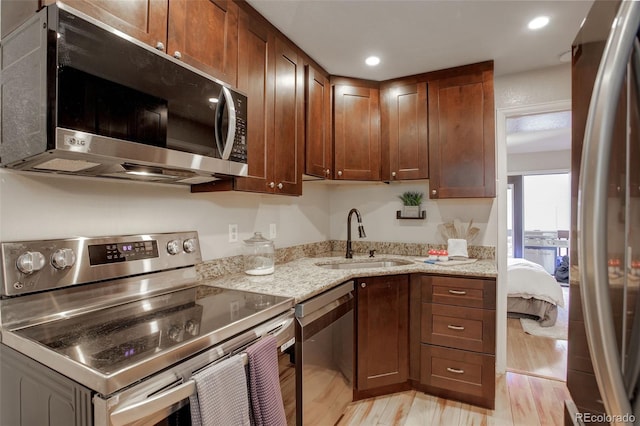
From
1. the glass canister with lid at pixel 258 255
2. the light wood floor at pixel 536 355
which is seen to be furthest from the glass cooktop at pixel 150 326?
the light wood floor at pixel 536 355

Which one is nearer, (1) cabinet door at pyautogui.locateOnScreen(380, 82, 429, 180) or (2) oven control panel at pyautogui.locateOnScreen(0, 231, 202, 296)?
A: (2) oven control panel at pyautogui.locateOnScreen(0, 231, 202, 296)

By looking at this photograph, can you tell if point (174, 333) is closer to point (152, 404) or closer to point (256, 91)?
point (152, 404)

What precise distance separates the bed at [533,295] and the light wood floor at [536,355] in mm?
395

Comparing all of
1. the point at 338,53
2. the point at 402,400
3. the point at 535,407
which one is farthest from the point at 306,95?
the point at 535,407

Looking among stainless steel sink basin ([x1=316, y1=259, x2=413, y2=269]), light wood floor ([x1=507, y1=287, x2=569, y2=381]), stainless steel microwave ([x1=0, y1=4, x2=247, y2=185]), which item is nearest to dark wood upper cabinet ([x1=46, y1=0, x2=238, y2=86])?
stainless steel microwave ([x1=0, y1=4, x2=247, y2=185])

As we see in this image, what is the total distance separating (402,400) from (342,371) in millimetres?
590

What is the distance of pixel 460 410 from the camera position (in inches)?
83.2

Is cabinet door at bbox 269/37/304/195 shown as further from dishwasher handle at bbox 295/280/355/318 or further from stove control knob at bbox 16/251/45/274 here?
stove control knob at bbox 16/251/45/274

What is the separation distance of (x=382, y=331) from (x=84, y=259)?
1.75 metres

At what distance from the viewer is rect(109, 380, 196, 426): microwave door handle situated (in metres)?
0.76

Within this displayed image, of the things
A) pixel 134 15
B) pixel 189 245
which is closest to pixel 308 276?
pixel 189 245

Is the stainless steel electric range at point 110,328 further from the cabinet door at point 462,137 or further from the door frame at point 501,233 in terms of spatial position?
the door frame at point 501,233

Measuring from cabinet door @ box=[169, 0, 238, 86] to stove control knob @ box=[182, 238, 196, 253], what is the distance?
803 mm

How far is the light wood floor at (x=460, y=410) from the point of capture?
2.00m
